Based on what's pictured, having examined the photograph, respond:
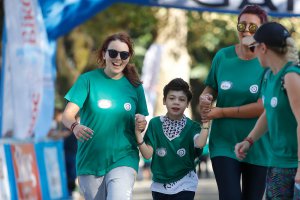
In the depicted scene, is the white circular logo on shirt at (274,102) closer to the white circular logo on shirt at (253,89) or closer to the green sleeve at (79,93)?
the white circular logo on shirt at (253,89)

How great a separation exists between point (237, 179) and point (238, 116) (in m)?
0.47

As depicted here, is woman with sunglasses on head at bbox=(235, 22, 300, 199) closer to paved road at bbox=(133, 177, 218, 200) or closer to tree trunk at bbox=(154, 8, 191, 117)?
paved road at bbox=(133, 177, 218, 200)

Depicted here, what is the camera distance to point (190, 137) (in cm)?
753

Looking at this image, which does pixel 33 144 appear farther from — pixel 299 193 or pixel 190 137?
pixel 299 193

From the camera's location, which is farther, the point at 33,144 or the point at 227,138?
the point at 33,144

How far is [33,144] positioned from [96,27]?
14067mm

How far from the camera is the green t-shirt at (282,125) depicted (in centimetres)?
567

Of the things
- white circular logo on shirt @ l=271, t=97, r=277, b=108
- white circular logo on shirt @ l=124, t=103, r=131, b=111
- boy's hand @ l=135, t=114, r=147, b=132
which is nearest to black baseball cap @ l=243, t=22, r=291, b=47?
white circular logo on shirt @ l=271, t=97, r=277, b=108

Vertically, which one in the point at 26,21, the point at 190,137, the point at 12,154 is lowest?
the point at 12,154

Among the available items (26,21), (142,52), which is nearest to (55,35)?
(26,21)

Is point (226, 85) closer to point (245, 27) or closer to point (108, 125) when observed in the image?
point (245, 27)

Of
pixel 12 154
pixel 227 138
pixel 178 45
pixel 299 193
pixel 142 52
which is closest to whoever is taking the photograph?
pixel 299 193

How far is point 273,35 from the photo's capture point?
5.71m

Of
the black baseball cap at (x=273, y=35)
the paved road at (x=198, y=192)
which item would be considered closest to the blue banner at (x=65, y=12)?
the paved road at (x=198, y=192)
